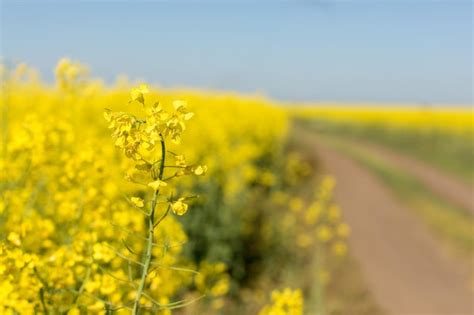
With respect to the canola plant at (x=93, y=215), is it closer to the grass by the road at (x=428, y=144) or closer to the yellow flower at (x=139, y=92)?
the yellow flower at (x=139, y=92)

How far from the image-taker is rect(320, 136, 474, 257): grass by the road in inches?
511

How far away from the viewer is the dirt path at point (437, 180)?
661 inches

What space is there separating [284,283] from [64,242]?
6.84m

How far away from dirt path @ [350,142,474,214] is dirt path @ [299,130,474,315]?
1376mm

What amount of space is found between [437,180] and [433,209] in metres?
4.49

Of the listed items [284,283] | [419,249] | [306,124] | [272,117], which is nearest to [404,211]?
[419,249]

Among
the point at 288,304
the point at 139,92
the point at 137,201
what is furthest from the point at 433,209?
the point at 139,92

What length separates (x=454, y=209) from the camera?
1543 centimetres

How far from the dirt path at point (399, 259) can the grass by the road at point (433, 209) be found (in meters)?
0.26

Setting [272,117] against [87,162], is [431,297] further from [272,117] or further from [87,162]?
[272,117]

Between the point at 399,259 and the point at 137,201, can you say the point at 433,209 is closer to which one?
the point at 399,259

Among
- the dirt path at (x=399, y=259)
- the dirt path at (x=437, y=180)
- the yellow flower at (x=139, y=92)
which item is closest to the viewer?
the yellow flower at (x=139, y=92)

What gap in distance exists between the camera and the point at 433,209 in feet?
49.9

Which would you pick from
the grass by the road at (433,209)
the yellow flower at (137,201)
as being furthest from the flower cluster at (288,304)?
the grass by the road at (433,209)
